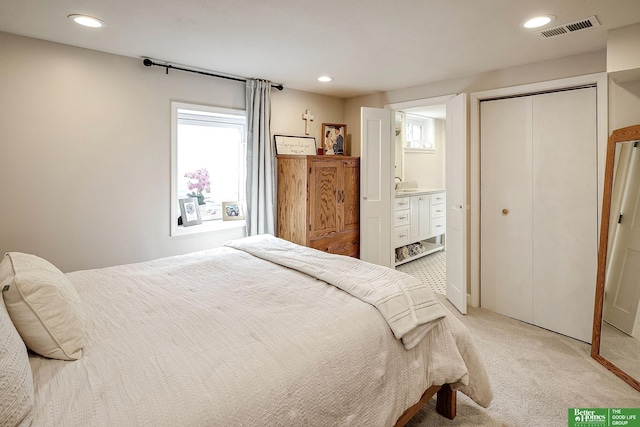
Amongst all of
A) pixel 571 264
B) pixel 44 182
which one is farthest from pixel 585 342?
pixel 44 182

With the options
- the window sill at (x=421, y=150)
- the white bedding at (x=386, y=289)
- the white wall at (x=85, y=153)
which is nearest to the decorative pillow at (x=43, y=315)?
the white bedding at (x=386, y=289)

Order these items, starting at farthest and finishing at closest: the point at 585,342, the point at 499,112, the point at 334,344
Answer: the point at 499,112
the point at 585,342
the point at 334,344

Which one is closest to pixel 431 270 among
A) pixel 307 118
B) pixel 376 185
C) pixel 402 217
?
pixel 402 217

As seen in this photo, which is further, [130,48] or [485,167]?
[485,167]

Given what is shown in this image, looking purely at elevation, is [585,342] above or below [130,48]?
below

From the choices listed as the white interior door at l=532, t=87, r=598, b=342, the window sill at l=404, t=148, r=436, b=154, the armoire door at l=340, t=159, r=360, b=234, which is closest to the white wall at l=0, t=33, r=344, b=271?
the armoire door at l=340, t=159, r=360, b=234

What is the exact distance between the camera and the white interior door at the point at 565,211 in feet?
9.37

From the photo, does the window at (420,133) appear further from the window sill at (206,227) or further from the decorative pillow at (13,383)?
the decorative pillow at (13,383)

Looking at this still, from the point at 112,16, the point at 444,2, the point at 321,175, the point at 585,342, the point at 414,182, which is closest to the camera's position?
the point at 444,2

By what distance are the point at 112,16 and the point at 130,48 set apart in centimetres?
59

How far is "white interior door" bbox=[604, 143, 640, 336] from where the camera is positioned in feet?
7.63

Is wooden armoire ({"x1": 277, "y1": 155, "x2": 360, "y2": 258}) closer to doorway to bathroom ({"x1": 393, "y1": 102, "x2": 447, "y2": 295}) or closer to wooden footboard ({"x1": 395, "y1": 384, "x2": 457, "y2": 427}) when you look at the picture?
doorway to bathroom ({"x1": 393, "y1": 102, "x2": 447, "y2": 295})

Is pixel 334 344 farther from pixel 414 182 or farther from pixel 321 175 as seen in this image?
pixel 414 182

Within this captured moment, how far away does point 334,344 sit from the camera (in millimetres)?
1409
